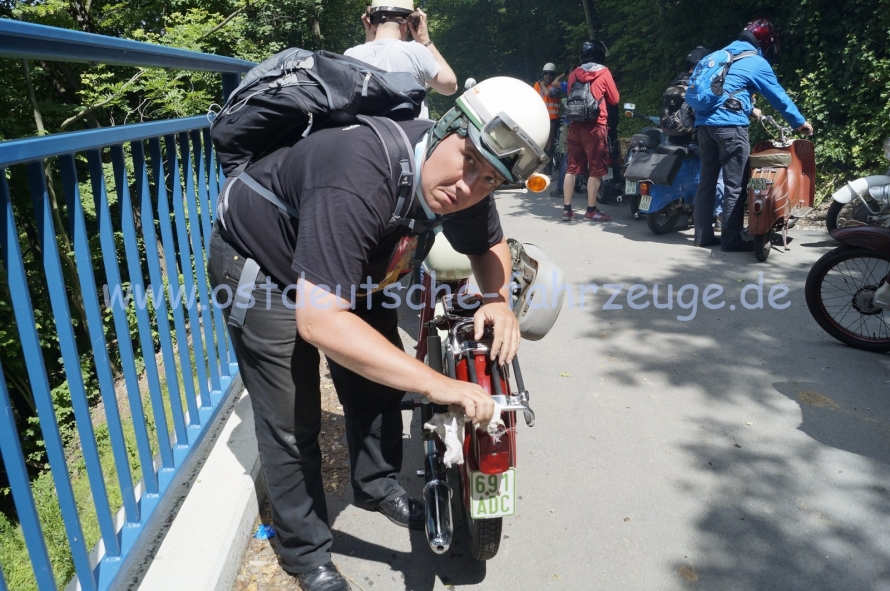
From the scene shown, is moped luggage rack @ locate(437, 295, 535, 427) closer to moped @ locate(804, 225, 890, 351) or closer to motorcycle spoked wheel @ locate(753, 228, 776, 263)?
moped @ locate(804, 225, 890, 351)

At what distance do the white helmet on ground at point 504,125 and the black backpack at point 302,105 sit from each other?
225 mm

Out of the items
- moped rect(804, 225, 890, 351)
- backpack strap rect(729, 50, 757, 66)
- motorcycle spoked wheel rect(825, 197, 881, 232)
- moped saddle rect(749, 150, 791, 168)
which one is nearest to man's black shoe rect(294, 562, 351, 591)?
moped rect(804, 225, 890, 351)

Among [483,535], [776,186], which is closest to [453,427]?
[483,535]

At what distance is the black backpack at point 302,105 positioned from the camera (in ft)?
7.62

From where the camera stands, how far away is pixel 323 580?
264 centimetres

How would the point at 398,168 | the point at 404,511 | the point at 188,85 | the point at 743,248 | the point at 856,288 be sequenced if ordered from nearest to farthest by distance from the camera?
1. the point at 398,168
2. the point at 404,511
3. the point at 856,288
4. the point at 743,248
5. the point at 188,85

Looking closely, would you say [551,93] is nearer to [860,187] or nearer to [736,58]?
[736,58]

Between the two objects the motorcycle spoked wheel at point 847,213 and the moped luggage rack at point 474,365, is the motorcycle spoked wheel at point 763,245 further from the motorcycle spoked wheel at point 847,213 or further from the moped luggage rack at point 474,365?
the moped luggage rack at point 474,365

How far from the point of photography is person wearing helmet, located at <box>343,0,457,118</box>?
174 inches

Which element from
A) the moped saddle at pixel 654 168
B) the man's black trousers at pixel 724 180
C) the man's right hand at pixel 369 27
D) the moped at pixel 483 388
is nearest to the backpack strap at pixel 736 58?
the man's black trousers at pixel 724 180

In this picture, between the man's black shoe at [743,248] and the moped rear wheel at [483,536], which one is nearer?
the moped rear wheel at [483,536]

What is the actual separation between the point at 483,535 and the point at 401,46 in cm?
307

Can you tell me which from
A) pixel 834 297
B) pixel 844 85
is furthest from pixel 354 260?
pixel 844 85

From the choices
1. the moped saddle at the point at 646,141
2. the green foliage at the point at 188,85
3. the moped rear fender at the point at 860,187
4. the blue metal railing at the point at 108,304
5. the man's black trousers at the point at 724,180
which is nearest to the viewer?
the blue metal railing at the point at 108,304
